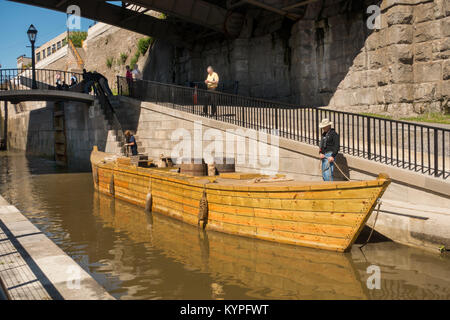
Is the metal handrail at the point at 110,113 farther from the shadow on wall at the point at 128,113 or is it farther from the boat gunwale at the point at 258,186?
the boat gunwale at the point at 258,186

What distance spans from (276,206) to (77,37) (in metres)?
61.1

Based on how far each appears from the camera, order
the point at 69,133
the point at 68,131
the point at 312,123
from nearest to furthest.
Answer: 1. the point at 312,123
2. the point at 69,133
3. the point at 68,131

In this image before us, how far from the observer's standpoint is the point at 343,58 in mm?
17859

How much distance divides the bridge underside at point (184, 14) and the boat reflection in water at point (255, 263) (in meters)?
13.2

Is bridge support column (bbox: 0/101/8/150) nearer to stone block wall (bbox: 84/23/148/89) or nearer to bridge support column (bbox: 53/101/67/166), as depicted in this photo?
stone block wall (bbox: 84/23/148/89)

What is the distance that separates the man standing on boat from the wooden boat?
4.14ft

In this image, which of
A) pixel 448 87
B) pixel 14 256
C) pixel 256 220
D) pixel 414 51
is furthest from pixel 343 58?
pixel 14 256

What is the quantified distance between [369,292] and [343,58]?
14.4m

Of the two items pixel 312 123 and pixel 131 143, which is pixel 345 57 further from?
pixel 131 143

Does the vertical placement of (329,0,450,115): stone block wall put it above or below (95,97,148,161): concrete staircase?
above

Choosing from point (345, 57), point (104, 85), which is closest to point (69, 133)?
point (104, 85)

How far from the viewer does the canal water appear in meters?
5.66

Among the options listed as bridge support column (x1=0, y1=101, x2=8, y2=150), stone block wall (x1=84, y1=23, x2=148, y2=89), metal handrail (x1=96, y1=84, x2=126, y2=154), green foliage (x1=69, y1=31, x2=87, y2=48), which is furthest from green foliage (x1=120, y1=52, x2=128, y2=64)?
green foliage (x1=69, y1=31, x2=87, y2=48)

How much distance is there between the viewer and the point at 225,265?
6953 millimetres
